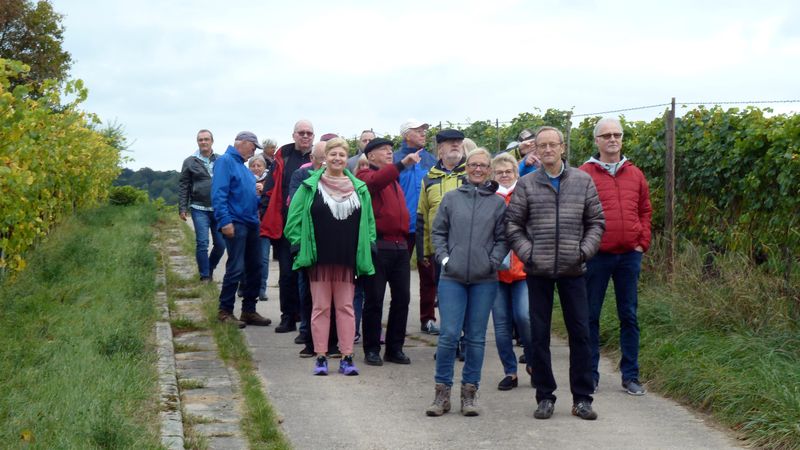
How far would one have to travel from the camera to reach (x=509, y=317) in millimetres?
8086

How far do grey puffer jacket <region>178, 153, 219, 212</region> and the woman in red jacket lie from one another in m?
5.59

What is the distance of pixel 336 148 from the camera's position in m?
8.32

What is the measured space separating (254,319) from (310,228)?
259 centimetres

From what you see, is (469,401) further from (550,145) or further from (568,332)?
(550,145)

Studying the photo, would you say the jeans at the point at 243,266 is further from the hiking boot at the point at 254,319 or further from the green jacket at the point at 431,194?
the green jacket at the point at 431,194

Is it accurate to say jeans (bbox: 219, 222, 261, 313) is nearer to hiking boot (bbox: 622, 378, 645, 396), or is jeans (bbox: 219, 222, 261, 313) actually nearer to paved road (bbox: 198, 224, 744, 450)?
paved road (bbox: 198, 224, 744, 450)

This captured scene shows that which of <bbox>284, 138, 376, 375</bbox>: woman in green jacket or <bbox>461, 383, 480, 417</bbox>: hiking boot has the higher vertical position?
<bbox>284, 138, 376, 375</bbox>: woman in green jacket

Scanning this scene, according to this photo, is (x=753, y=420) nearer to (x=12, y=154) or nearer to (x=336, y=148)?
(x=336, y=148)

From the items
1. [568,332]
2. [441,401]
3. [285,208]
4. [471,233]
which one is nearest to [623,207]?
[568,332]

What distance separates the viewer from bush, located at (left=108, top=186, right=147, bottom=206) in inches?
1217

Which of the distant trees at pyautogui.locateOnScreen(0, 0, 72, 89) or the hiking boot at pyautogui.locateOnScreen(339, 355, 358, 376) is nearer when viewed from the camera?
the hiking boot at pyautogui.locateOnScreen(339, 355, 358, 376)

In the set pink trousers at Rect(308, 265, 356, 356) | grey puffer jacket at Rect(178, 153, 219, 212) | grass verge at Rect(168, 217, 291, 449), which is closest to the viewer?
grass verge at Rect(168, 217, 291, 449)

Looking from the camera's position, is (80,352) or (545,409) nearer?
(545,409)

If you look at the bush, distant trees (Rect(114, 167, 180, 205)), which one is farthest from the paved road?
distant trees (Rect(114, 167, 180, 205))
